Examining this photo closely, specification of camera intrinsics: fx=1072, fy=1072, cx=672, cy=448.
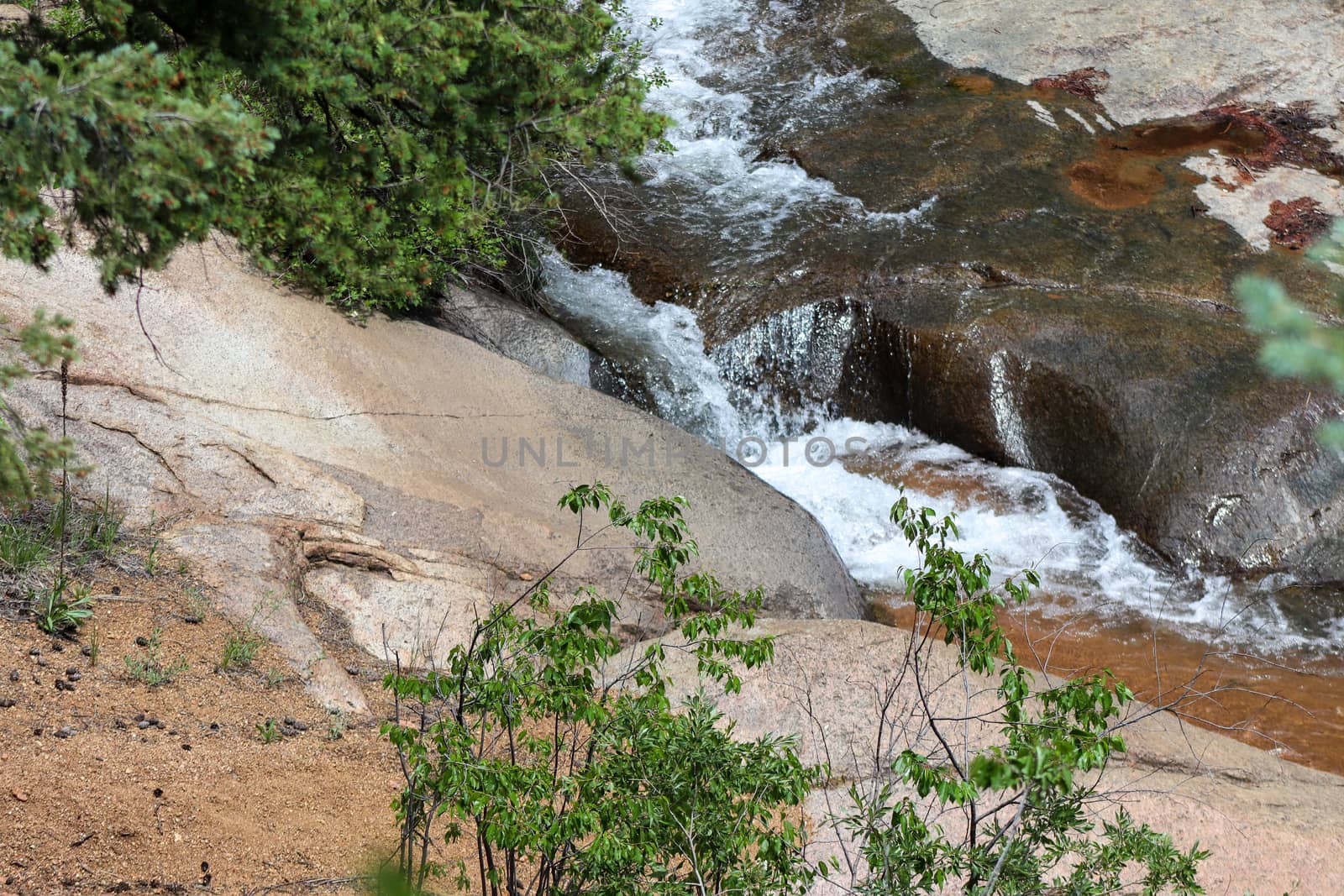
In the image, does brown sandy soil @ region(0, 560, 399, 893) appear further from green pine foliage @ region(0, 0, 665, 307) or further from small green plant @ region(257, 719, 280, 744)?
green pine foliage @ region(0, 0, 665, 307)

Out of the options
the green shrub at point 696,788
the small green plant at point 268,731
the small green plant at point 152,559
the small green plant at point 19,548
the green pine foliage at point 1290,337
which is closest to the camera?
the green pine foliage at point 1290,337

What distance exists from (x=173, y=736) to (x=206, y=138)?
2725 millimetres

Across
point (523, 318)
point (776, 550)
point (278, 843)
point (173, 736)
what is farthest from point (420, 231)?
point (278, 843)

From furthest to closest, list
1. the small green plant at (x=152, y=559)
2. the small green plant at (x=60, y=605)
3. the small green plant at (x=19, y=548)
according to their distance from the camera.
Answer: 1. the small green plant at (x=152, y=559)
2. the small green plant at (x=19, y=548)
3. the small green plant at (x=60, y=605)

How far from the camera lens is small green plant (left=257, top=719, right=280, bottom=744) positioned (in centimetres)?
429

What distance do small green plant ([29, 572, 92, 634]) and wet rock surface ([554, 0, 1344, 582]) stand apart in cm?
512

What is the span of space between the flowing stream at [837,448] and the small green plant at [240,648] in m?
4.08

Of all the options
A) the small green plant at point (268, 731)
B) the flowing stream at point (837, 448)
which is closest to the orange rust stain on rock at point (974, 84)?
the flowing stream at point (837, 448)

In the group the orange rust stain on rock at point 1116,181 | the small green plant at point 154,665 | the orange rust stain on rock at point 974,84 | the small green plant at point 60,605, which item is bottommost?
the small green plant at point 154,665

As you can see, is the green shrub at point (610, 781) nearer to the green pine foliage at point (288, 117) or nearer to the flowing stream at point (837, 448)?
the green pine foliage at point (288, 117)

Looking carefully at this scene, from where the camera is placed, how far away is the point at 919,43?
12.5m

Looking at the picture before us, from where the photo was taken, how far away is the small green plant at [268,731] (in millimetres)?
4285

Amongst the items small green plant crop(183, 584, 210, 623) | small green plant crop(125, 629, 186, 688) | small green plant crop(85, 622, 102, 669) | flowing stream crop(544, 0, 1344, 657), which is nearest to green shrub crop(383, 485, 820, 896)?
small green plant crop(125, 629, 186, 688)

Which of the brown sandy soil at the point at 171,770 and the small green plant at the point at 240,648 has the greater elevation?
the small green plant at the point at 240,648
